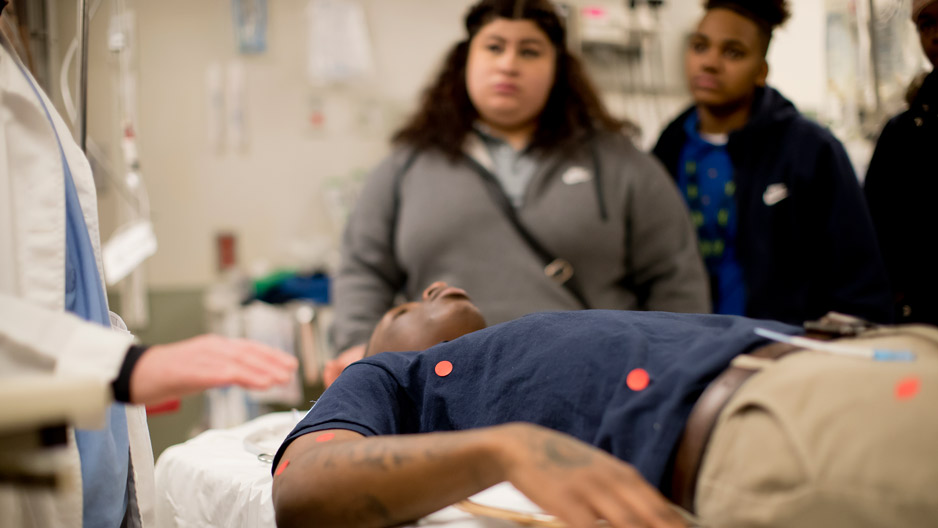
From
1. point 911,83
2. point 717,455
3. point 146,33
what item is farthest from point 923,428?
point 146,33

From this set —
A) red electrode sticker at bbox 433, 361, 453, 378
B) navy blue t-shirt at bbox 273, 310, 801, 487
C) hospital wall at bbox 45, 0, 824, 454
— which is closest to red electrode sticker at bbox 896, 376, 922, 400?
navy blue t-shirt at bbox 273, 310, 801, 487

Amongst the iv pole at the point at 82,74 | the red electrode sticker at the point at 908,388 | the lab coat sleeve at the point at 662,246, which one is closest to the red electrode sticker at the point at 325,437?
the red electrode sticker at the point at 908,388

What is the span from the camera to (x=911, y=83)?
1.58 meters

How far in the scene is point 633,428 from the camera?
88 cm

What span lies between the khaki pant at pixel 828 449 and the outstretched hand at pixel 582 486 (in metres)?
0.09

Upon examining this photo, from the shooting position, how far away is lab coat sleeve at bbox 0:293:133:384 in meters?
0.77

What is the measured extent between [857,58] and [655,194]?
3.17 ft

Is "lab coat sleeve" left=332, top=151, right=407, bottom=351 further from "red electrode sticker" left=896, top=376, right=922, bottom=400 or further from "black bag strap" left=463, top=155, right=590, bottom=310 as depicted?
"red electrode sticker" left=896, top=376, right=922, bottom=400

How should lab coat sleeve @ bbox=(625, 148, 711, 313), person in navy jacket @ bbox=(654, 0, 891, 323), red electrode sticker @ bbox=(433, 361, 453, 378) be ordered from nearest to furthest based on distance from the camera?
1. red electrode sticker @ bbox=(433, 361, 453, 378)
2. person in navy jacket @ bbox=(654, 0, 891, 323)
3. lab coat sleeve @ bbox=(625, 148, 711, 313)

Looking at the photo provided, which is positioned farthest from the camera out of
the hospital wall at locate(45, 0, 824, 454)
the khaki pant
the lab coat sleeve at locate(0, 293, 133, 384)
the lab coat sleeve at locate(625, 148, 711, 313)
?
the hospital wall at locate(45, 0, 824, 454)

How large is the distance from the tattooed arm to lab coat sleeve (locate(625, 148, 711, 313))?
1.12 metres

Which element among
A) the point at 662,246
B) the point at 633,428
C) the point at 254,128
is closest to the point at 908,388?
the point at 633,428

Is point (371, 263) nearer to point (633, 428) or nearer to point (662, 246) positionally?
point (662, 246)

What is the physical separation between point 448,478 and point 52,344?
0.47 metres
